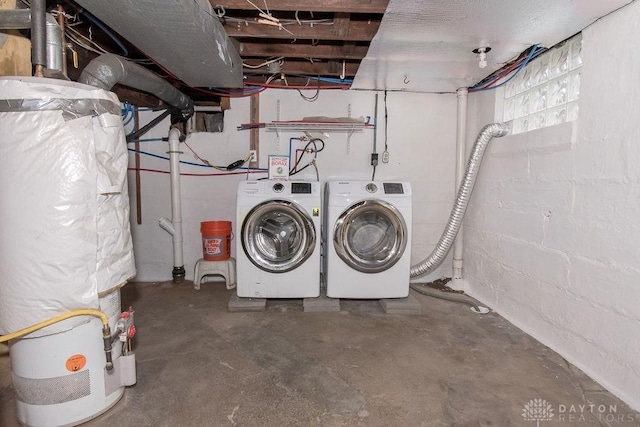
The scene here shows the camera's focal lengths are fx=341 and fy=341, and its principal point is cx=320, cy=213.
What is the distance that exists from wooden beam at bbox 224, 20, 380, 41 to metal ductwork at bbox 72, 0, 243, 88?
107 mm

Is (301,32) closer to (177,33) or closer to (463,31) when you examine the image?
(177,33)

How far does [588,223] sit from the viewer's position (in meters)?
1.92

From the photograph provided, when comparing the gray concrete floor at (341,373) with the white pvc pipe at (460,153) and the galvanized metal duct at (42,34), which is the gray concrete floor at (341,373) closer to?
the white pvc pipe at (460,153)

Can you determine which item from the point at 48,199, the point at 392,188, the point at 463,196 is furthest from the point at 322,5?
the point at 463,196

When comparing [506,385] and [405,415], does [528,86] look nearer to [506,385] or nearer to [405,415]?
[506,385]

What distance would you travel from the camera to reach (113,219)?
1468 mm

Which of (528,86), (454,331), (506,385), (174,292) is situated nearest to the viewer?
(506,385)

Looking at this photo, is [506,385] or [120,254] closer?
[120,254]

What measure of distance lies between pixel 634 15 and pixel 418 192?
216 cm

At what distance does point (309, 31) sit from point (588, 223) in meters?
2.08

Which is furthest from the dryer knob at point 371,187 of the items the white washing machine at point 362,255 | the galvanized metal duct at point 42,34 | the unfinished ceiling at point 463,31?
the galvanized metal duct at point 42,34

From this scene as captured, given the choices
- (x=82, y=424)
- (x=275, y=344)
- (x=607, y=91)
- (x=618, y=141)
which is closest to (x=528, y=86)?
(x=607, y=91)

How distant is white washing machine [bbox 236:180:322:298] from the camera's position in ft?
9.10

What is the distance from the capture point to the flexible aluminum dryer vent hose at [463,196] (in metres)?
2.88
